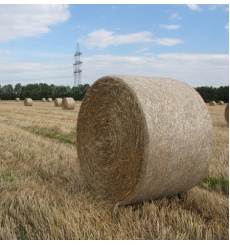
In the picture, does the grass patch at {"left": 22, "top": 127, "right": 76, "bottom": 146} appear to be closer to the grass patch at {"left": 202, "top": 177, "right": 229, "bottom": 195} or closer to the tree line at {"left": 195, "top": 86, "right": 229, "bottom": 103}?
the grass patch at {"left": 202, "top": 177, "right": 229, "bottom": 195}

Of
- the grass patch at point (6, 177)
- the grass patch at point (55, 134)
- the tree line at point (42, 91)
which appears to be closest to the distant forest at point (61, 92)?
the tree line at point (42, 91)

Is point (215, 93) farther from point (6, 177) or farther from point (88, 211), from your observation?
point (88, 211)

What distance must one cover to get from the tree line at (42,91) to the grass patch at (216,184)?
45.8m

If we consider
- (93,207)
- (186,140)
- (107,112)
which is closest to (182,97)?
(186,140)

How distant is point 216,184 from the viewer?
17.5 feet

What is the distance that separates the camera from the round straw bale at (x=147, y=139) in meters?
4.32

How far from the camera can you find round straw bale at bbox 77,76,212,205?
4.32 m

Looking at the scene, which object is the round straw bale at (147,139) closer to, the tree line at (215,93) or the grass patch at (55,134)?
the grass patch at (55,134)

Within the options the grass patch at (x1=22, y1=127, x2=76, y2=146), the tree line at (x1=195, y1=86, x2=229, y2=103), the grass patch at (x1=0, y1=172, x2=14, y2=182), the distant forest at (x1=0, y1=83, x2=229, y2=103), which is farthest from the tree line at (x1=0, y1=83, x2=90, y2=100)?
the grass patch at (x1=0, y1=172, x2=14, y2=182)

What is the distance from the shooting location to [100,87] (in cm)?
544

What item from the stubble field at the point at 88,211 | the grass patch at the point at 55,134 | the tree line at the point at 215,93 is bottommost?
the stubble field at the point at 88,211

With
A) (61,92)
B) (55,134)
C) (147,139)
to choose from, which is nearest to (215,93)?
(61,92)

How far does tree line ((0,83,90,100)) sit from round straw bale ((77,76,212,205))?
45.9 metres

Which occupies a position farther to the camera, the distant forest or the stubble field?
the distant forest
